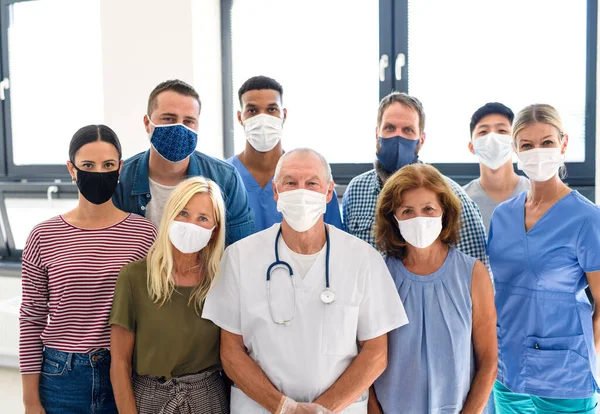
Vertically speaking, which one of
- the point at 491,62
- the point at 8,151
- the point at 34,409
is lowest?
the point at 34,409

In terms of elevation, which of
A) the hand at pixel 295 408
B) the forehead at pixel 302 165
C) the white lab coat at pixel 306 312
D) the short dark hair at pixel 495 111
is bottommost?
the hand at pixel 295 408

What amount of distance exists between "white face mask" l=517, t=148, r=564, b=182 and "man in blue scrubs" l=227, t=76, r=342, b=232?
974 millimetres

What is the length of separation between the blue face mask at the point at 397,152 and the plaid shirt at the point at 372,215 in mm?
77

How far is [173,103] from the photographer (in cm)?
206

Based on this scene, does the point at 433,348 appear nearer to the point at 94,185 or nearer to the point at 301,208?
the point at 301,208

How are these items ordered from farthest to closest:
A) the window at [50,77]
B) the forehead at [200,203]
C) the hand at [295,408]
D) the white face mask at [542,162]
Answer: the window at [50,77]
the white face mask at [542,162]
the forehead at [200,203]
the hand at [295,408]

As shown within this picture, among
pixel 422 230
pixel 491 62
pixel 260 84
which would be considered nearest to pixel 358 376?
pixel 422 230

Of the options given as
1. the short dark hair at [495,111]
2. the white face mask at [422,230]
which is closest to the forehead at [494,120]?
the short dark hair at [495,111]

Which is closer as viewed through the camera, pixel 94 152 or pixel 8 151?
pixel 94 152

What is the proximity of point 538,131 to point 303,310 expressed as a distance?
3.41 ft

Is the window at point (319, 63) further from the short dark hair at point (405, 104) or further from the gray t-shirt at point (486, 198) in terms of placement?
the short dark hair at point (405, 104)

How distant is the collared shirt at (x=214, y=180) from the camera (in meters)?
2.00

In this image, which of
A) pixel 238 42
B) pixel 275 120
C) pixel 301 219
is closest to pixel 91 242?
pixel 301 219

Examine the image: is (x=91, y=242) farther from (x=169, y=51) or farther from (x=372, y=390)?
(x=169, y=51)
